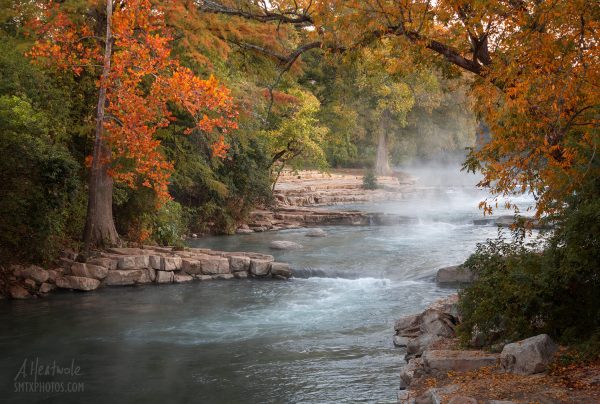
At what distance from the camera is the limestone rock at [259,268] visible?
56.5 feet

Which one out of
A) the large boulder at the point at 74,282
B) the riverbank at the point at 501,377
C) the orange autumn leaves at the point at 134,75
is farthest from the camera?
the large boulder at the point at 74,282

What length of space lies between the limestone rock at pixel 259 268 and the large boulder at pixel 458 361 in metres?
10.0

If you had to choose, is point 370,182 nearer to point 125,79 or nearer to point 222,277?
point 222,277

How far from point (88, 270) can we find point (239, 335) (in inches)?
211

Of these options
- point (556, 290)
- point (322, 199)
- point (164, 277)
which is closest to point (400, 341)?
point (556, 290)

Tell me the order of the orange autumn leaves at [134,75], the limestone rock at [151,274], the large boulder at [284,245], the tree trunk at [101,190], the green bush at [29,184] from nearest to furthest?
the green bush at [29,184] < the orange autumn leaves at [134,75] < the tree trunk at [101,190] < the limestone rock at [151,274] < the large boulder at [284,245]

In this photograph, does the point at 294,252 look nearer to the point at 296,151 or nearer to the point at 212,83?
the point at 212,83

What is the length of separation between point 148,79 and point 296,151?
575 inches

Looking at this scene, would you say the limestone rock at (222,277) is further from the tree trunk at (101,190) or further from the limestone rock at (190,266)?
the tree trunk at (101,190)

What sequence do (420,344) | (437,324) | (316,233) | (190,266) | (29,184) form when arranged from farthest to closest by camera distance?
(316,233), (190,266), (29,184), (437,324), (420,344)

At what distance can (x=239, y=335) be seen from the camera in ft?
37.7

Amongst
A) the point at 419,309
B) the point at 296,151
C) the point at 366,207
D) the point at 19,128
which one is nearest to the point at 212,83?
the point at 19,128

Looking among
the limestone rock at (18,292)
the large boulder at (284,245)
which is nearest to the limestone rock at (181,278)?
the limestone rock at (18,292)

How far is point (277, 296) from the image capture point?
14859 millimetres
